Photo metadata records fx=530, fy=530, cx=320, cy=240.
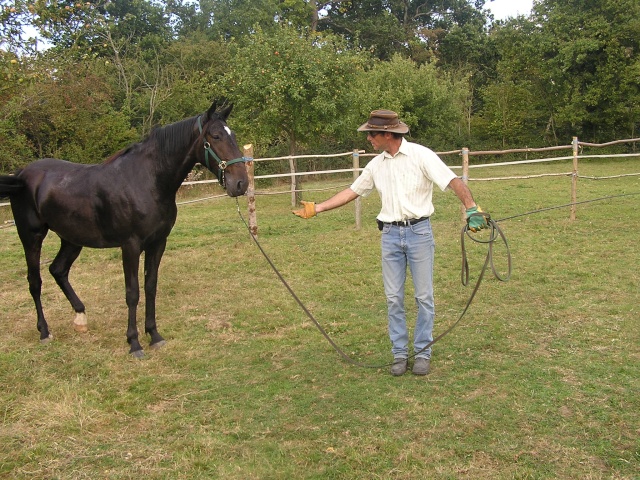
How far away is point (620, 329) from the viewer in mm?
4402

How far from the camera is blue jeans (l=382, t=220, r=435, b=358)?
362 centimetres

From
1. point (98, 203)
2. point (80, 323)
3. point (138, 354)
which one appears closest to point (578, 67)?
point (98, 203)

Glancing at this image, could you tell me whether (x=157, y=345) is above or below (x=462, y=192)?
below

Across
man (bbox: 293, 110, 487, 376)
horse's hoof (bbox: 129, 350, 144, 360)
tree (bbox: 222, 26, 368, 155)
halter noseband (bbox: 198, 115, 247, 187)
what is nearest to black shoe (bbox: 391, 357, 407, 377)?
man (bbox: 293, 110, 487, 376)

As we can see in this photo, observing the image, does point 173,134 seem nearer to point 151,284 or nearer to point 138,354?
point 151,284

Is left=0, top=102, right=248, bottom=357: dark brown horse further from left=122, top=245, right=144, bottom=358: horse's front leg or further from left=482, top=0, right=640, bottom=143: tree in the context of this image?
left=482, top=0, right=640, bottom=143: tree

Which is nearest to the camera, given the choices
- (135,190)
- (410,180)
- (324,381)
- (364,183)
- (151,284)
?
(410,180)

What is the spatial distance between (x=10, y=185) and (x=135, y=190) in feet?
4.19

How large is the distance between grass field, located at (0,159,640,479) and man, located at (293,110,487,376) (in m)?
0.34

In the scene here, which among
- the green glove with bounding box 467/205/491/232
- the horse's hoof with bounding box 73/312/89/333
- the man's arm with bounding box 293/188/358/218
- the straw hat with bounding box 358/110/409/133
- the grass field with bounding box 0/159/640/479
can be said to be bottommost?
the grass field with bounding box 0/159/640/479

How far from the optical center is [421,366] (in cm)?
373

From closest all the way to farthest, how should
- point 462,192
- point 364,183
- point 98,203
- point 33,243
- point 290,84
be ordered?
point 462,192
point 364,183
point 98,203
point 33,243
point 290,84

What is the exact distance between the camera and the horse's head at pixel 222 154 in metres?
4.14

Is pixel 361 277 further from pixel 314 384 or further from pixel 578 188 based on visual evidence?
pixel 578 188
